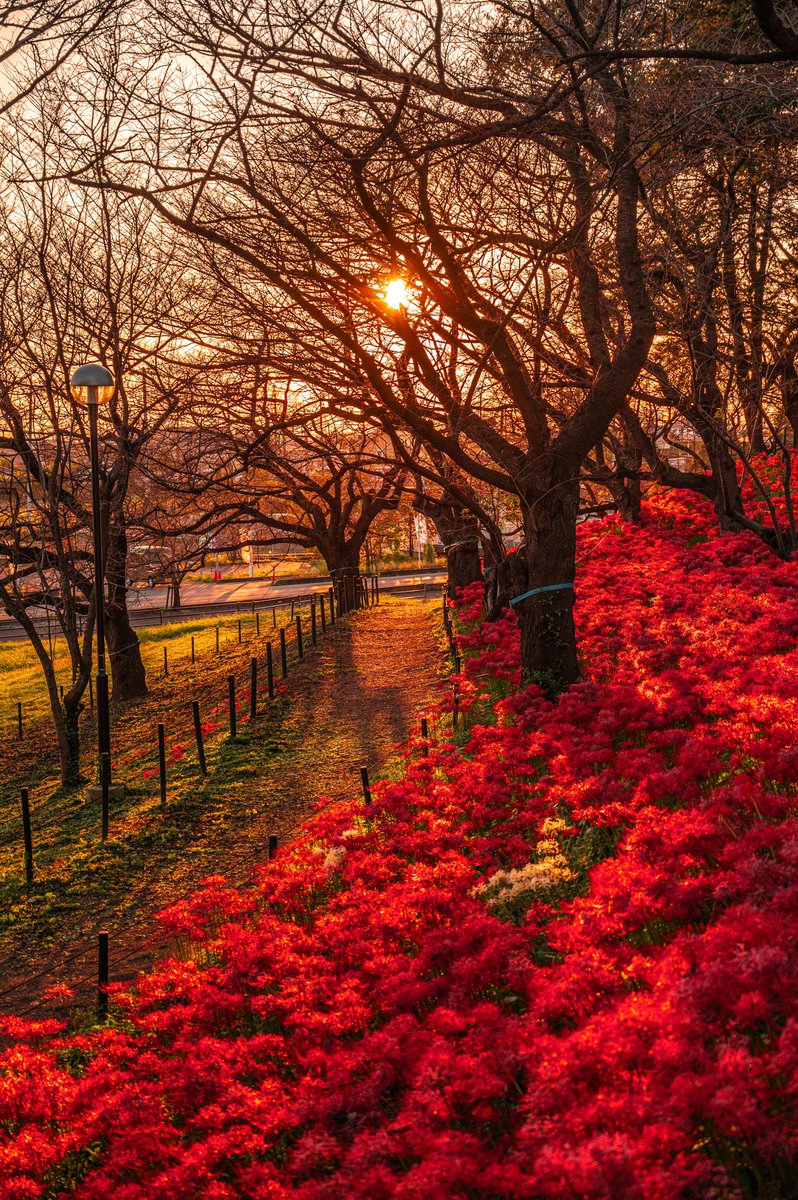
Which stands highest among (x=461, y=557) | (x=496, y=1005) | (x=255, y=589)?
(x=461, y=557)

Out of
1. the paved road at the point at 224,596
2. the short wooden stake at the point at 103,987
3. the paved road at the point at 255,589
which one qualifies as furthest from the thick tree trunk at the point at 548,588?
the paved road at the point at 255,589

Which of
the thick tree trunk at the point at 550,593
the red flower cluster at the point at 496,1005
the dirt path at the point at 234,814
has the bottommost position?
the dirt path at the point at 234,814

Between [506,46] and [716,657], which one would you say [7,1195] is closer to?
[716,657]

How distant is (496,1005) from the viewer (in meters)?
3.88

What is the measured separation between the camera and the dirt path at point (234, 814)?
24.7 feet

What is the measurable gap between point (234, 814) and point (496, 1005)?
7.06 meters

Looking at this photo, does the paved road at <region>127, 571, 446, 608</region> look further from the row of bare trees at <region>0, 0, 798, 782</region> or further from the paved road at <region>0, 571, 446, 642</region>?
the row of bare trees at <region>0, 0, 798, 782</region>

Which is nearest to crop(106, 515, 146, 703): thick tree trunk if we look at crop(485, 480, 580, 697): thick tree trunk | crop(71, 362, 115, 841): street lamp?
crop(71, 362, 115, 841): street lamp

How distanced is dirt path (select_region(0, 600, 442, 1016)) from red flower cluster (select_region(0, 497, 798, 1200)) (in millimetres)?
1341

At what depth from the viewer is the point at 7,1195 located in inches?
150

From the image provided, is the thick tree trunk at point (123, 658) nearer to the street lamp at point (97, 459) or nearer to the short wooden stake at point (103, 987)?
the street lamp at point (97, 459)

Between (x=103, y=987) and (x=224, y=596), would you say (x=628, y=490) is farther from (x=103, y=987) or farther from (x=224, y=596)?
(x=224, y=596)

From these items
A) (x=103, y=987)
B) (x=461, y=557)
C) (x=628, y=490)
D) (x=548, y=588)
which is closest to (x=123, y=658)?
(x=461, y=557)

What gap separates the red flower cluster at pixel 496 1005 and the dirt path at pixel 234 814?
134 cm
